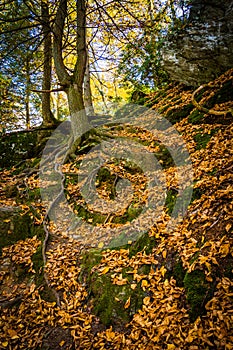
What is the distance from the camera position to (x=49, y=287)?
3514 mm

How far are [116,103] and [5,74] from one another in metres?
6.57

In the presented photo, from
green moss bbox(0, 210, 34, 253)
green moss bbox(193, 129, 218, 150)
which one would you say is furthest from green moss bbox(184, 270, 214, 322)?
green moss bbox(0, 210, 34, 253)

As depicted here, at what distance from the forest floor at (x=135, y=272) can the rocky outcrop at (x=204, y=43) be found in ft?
5.01

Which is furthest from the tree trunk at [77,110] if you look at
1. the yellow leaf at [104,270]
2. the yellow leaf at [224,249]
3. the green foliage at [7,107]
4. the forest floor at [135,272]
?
the yellow leaf at [224,249]

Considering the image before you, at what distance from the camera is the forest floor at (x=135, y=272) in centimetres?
225

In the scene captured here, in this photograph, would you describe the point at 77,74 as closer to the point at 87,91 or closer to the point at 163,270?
the point at 87,91

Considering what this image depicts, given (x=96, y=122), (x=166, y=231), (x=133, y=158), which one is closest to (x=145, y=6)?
(x=96, y=122)

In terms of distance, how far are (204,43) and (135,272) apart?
6199 millimetres

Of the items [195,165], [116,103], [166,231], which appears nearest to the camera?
[166,231]

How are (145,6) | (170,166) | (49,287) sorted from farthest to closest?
(145,6) → (170,166) → (49,287)

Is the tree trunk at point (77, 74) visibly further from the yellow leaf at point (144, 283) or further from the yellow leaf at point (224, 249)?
the yellow leaf at point (224, 249)

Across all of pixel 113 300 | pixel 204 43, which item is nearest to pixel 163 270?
pixel 113 300

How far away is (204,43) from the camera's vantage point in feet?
19.6

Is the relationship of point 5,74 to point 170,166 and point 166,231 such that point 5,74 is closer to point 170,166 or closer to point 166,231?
point 170,166
